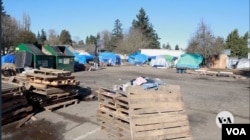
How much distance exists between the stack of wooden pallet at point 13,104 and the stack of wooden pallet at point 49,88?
0.94 meters

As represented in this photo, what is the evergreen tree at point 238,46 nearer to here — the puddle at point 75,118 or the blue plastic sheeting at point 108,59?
the blue plastic sheeting at point 108,59

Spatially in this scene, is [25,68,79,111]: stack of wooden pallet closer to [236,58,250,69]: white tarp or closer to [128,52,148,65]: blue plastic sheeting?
[128,52,148,65]: blue plastic sheeting

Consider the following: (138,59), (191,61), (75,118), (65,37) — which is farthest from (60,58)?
(65,37)

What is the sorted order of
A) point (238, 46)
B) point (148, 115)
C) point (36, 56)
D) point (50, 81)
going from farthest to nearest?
point (238, 46) → point (36, 56) → point (50, 81) → point (148, 115)

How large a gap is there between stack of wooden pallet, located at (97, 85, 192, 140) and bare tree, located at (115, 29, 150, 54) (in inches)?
2594

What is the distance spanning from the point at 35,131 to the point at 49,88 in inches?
112

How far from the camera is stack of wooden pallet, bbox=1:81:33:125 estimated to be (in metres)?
8.66

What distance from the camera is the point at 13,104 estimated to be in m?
8.97

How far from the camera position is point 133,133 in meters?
6.57

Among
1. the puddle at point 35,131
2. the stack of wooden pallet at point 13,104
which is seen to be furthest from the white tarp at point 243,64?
the puddle at point 35,131

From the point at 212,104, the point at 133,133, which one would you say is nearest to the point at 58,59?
the point at 212,104

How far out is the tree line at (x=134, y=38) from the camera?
42934 mm

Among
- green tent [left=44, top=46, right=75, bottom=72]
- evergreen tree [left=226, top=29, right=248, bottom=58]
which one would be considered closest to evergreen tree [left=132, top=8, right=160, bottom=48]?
evergreen tree [left=226, top=29, right=248, bottom=58]

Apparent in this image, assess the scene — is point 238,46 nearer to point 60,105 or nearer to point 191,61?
point 191,61
